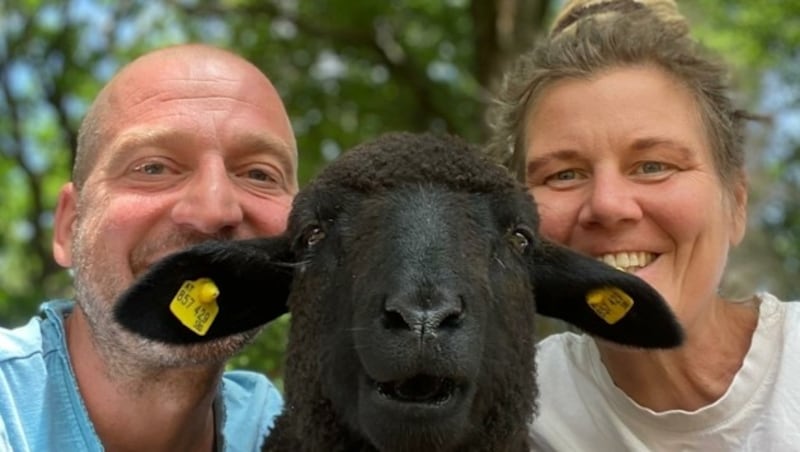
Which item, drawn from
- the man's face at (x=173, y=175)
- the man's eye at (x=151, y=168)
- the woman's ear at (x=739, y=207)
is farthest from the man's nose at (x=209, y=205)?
the woman's ear at (x=739, y=207)

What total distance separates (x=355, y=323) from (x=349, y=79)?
11.6 meters

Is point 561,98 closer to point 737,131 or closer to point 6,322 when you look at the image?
point 737,131

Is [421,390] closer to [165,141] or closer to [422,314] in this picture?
[422,314]

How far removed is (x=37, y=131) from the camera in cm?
1988

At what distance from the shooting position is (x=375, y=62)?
13.5m

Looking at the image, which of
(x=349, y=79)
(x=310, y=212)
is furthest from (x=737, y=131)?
(x=349, y=79)

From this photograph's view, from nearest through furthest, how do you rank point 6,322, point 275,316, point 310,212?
1. point 310,212
2. point 275,316
3. point 6,322

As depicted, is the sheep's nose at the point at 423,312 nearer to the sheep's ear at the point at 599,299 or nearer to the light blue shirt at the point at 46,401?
the sheep's ear at the point at 599,299

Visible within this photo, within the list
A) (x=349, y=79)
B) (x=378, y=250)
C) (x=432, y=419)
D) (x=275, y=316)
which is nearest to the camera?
(x=432, y=419)

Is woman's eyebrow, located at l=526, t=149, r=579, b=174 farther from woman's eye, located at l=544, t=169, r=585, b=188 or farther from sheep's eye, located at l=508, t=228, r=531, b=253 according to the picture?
sheep's eye, located at l=508, t=228, r=531, b=253

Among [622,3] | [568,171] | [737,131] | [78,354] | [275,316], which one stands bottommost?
[78,354]

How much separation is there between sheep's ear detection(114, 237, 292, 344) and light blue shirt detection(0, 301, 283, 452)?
1.87ft

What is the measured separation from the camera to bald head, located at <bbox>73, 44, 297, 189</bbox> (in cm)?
391

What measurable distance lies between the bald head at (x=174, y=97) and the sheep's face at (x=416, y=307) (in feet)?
3.36
